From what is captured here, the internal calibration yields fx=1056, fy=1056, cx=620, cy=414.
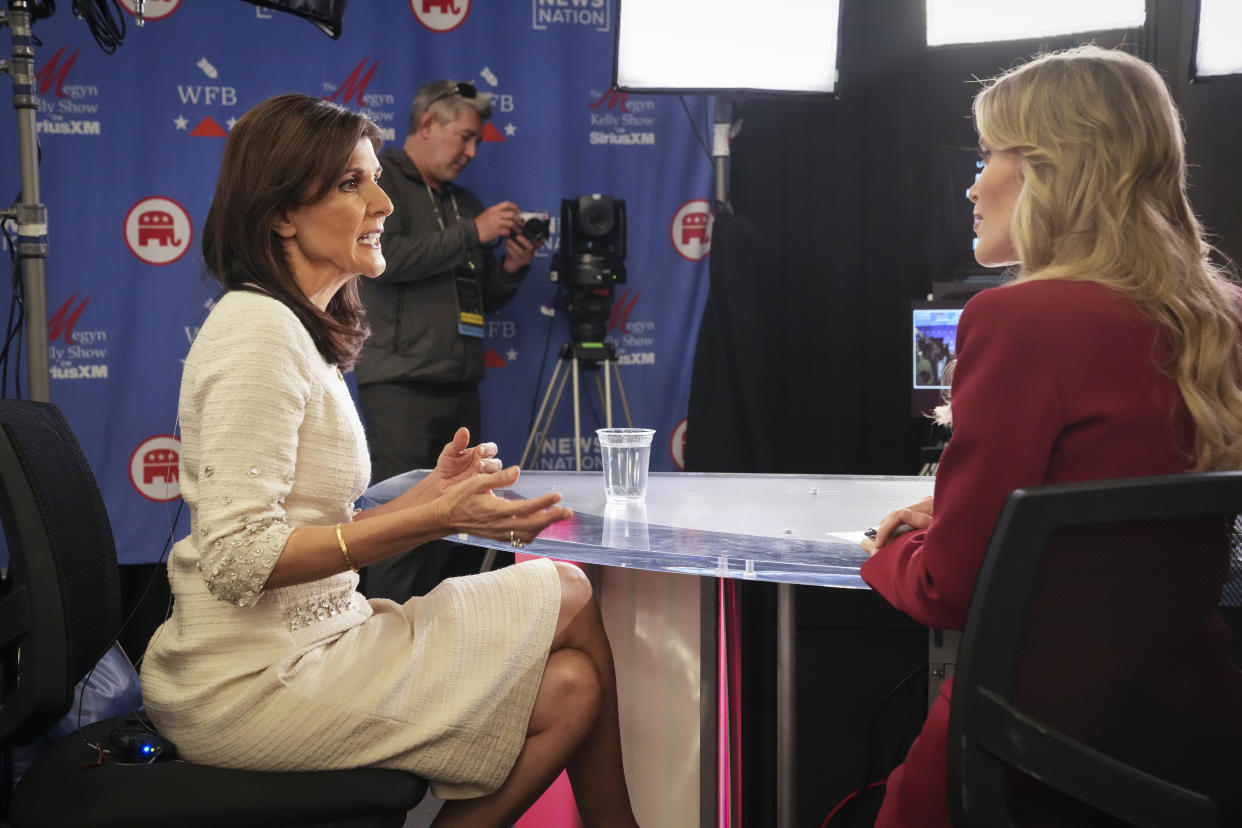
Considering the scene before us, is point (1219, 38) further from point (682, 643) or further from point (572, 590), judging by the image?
point (572, 590)

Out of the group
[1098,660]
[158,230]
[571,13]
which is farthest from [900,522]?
[158,230]

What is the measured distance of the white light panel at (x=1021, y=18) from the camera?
3.34 metres

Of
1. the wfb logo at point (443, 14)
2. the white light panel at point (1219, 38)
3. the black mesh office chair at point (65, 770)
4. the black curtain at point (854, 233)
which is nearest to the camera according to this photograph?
the black mesh office chair at point (65, 770)

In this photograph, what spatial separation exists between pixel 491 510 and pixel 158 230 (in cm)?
312

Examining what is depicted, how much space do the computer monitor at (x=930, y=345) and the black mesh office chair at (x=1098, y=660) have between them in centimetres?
245

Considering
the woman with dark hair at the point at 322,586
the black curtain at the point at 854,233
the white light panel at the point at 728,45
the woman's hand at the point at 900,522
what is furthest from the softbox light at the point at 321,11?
the woman's hand at the point at 900,522

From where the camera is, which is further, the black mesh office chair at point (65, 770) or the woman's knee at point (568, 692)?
the woman's knee at point (568, 692)

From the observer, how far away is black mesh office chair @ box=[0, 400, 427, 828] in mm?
1168

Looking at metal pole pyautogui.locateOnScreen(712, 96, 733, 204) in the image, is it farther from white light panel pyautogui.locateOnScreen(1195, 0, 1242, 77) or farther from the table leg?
the table leg

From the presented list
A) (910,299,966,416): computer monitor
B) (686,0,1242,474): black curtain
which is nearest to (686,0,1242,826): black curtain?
(686,0,1242,474): black curtain

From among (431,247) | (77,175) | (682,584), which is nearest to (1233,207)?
(431,247)

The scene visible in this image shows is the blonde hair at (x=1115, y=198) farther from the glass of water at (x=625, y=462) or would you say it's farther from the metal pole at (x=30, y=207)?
the metal pole at (x=30, y=207)

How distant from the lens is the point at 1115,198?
111cm

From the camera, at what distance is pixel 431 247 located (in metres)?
3.41
